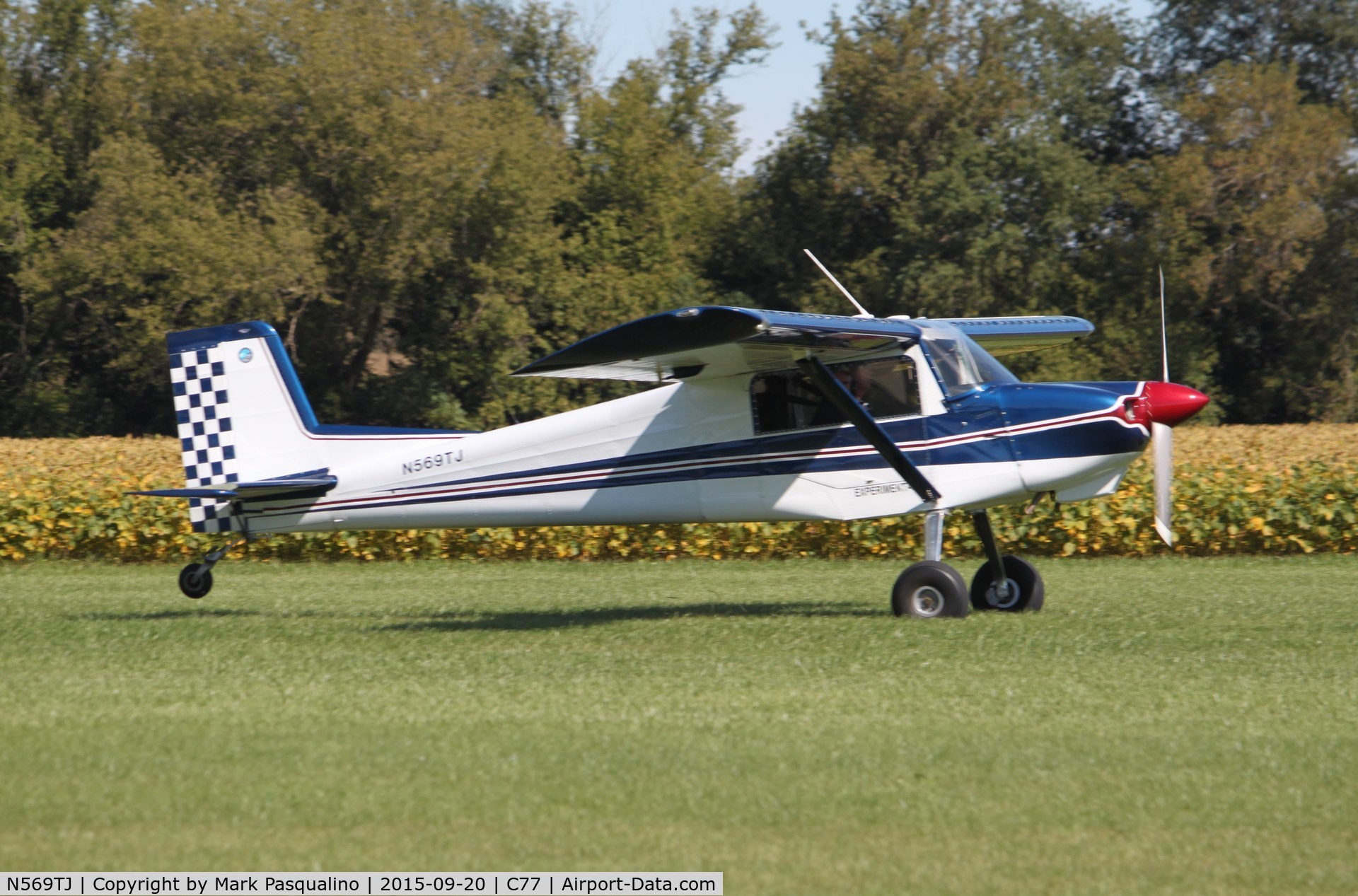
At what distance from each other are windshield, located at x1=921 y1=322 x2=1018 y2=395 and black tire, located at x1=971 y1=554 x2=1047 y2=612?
1671 millimetres

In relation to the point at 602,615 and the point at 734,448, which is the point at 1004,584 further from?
the point at 602,615

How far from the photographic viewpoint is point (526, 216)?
3550 cm

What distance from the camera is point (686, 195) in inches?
1702

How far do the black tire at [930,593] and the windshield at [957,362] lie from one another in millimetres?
1529

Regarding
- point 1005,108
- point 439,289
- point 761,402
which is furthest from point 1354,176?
point 761,402

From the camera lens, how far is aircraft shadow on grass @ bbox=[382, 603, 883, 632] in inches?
459

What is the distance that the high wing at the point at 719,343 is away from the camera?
9641mm

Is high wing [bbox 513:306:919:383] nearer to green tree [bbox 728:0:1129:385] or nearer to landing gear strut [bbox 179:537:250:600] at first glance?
landing gear strut [bbox 179:537:250:600]

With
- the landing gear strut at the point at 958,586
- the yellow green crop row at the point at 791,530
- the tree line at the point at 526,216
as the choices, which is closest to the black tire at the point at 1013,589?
the landing gear strut at the point at 958,586

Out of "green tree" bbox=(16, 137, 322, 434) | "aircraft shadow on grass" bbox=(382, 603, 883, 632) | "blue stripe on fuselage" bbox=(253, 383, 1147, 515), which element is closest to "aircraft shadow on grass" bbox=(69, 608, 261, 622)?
"blue stripe on fuselage" bbox=(253, 383, 1147, 515)

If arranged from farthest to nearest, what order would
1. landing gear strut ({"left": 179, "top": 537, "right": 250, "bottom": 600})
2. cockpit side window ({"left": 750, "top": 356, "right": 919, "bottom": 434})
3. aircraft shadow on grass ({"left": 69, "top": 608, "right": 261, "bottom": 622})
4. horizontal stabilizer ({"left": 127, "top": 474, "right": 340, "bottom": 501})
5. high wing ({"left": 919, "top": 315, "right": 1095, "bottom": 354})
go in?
high wing ({"left": 919, "top": 315, "right": 1095, "bottom": 354}) < landing gear strut ({"left": 179, "top": 537, "right": 250, "bottom": 600}) < aircraft shadow on grass ({"left": 69, "top": 608, "right": 261, "bottom": 622}) < horizontal stabilizer ({"left": 127, "top": 474, "right": 340, "bottom": 501}) < cockpit side window ({"left": 750, "top": 356, "right": 919, "bottom": 434})

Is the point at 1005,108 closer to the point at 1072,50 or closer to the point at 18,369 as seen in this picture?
the point at 1072,50
